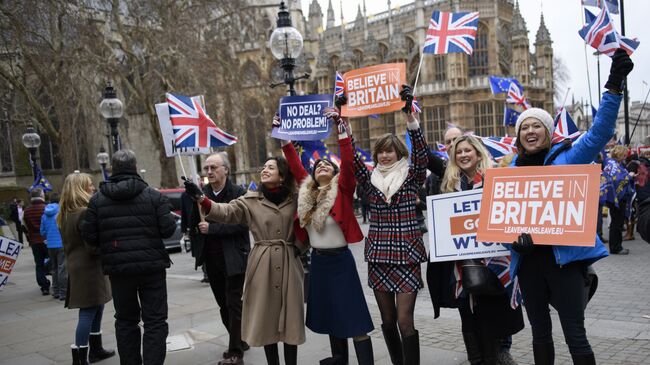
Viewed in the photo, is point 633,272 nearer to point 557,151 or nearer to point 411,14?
point 557,151

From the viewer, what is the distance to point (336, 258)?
4129mm

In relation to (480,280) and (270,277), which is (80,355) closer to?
(270,277)

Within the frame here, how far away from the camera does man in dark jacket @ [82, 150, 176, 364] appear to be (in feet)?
14.1

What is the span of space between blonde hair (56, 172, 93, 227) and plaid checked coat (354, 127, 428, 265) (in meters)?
3.29

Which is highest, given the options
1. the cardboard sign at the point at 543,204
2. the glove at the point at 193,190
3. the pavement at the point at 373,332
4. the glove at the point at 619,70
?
the glove at the point at 619,70

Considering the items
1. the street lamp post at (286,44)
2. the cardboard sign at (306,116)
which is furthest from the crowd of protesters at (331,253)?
the street lamp post at (286,44)

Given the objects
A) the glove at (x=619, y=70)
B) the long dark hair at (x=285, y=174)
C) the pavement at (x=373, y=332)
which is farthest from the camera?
the pavement at (x=373, y=332)

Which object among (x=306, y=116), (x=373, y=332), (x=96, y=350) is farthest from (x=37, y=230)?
(x=373, y=332)

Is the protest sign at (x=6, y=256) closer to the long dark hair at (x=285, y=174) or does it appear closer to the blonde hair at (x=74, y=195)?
the blonde hair at (x=74, y=195)

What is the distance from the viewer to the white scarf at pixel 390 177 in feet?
13.1

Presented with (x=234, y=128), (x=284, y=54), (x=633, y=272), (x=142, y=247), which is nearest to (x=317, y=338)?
(x=142, y=247)

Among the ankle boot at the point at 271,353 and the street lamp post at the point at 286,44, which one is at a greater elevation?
the street lamp post at the point at 286,44

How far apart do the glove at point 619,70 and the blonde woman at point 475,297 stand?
47.0 inches

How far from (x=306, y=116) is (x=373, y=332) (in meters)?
2.66
